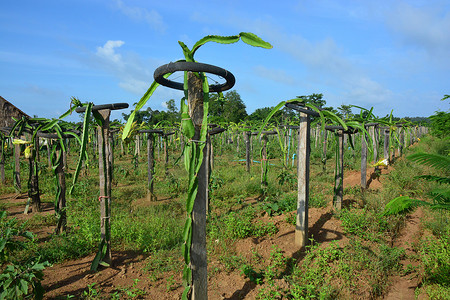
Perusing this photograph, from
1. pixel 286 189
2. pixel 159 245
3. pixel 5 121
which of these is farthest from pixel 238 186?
pixel 5 121

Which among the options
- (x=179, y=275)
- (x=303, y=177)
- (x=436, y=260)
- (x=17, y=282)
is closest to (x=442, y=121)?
(x=436, y=260)

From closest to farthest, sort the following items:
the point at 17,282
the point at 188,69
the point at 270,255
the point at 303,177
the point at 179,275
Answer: the point at 188,69 < the point at 17,282 < the point at 179,275 < the point at 270,255 < the point at 303,177

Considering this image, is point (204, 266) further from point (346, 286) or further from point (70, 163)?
point (70, 163)

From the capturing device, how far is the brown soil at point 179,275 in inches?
121

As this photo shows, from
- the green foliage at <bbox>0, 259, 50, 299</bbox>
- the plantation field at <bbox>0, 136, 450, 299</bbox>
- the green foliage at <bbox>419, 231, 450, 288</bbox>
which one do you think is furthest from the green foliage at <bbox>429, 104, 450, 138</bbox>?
the green foliage at <bbox>0, 259, 50, 299</bbox>

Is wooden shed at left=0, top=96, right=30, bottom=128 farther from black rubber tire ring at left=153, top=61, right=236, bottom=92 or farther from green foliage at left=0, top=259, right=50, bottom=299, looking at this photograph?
black rubber tire ring at left=153, top=61, right=236, bottom=92

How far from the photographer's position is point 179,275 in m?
3.42

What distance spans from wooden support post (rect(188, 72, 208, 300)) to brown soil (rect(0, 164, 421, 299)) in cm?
88

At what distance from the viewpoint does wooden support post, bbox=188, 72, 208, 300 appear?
2.11 meters

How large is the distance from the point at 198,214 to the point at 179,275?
171 centimetres

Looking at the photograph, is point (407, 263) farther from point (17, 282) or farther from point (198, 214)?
point (17, 282)

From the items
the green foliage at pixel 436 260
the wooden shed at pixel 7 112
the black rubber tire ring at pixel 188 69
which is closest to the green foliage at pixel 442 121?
the green foliage at pixel 436 260

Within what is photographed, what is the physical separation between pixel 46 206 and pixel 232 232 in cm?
531

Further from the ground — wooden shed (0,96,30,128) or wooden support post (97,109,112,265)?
wooden shed (0,96,30,128)
